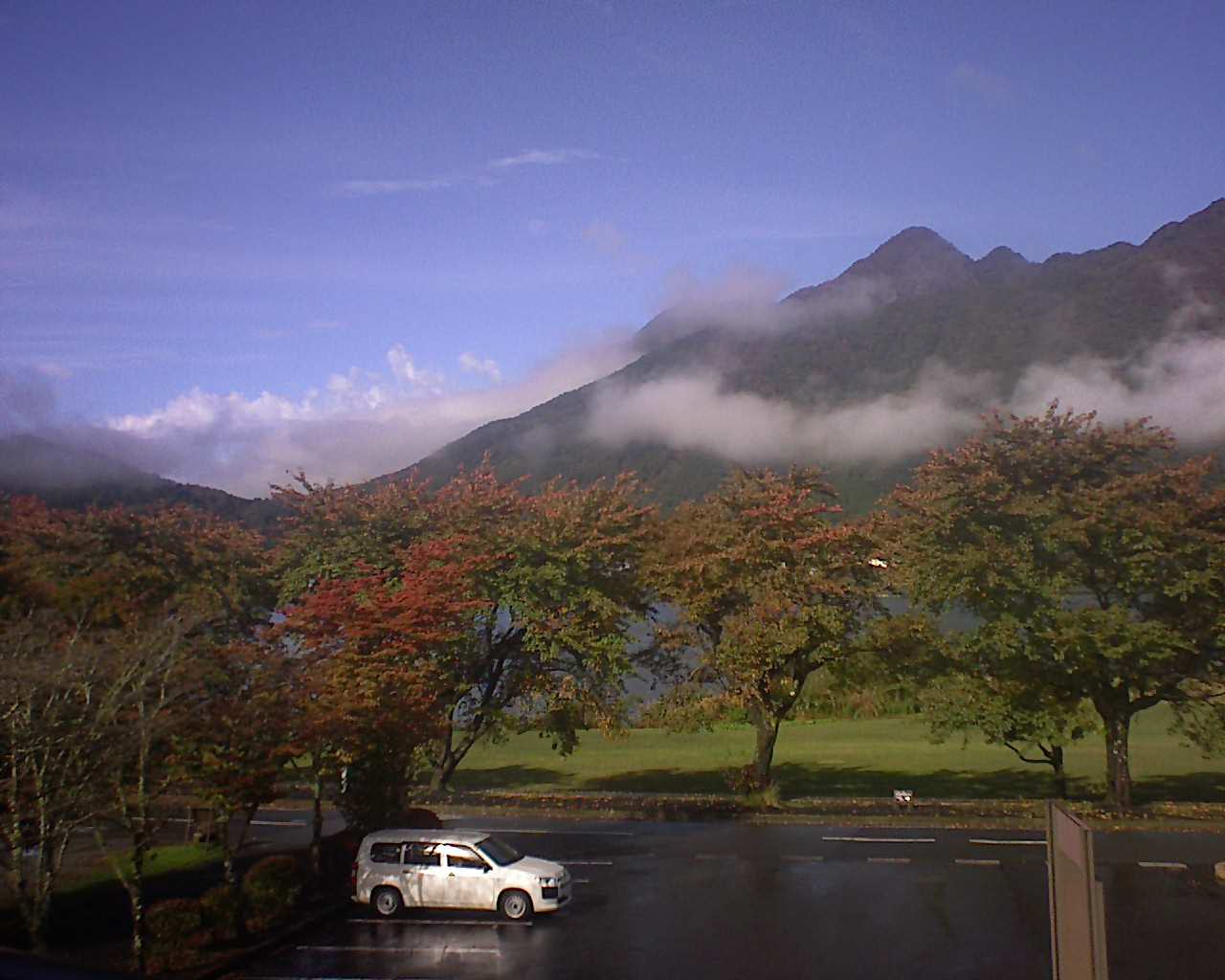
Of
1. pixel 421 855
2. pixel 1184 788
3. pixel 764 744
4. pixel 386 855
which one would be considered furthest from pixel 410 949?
pixel 1184 788

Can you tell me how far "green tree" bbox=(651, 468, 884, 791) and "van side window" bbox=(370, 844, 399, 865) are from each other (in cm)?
1179

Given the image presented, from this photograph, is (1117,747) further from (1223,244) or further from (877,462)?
(1223,244)

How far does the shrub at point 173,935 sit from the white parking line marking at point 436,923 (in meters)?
3.12

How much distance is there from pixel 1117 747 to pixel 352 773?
18.9 m

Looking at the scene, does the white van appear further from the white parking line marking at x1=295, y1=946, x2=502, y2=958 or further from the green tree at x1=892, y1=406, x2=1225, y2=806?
the green tree at x1=892, y1=406, x2=1225, y2=806

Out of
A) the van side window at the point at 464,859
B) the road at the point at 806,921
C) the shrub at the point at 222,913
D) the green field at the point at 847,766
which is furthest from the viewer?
the green field at the point at 847,766

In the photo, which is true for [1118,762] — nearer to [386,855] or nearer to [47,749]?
[386,855]

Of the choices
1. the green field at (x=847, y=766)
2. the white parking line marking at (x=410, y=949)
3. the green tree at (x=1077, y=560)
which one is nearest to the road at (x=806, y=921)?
the white parking line marking at (x=410, y=949)

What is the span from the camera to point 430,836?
55.8 feet

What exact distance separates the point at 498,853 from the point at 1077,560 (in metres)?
17.0

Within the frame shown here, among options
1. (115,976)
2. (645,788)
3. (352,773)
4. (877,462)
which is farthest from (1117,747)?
(877,462)

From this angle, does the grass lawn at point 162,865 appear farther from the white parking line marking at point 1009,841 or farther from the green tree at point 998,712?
the green tree at point 998,712

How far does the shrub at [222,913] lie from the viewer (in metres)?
14.5

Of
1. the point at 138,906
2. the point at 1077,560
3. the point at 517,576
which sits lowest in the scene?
the point at 138,906
